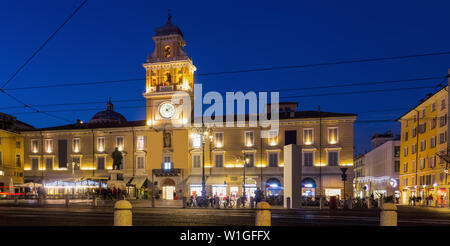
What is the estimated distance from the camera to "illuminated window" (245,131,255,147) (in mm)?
50156

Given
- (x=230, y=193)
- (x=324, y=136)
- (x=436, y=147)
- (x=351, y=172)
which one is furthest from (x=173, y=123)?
(x=436, y=147)

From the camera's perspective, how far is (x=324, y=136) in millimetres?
47906

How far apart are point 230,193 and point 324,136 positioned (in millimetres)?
12712

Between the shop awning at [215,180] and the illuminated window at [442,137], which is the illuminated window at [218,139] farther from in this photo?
the illuminated window at [442,137]

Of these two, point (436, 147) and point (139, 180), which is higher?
point (436, 147)

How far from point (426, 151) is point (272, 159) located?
18572 millimetres

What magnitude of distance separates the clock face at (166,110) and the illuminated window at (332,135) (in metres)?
19.4

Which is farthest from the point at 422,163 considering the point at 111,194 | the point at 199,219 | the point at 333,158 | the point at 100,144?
the point at 199,219

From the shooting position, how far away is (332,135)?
4778 cm

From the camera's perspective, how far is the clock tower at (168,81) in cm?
5306

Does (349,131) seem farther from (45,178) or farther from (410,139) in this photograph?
(45,178)

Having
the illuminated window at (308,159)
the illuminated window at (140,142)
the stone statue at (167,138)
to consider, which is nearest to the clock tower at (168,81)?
the stone statue at (167,138)

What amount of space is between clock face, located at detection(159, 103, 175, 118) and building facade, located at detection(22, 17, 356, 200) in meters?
0.13

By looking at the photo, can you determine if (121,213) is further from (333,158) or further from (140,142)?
(140,142)
